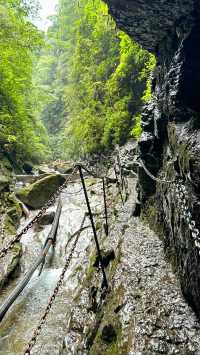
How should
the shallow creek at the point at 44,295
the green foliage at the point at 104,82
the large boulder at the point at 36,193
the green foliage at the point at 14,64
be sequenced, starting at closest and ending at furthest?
the shallow creek at the point at 44,295 → the large boulder at the point at 36,193 → the green foliage at the point at 14,64 → the green foliage at the point at 104,82

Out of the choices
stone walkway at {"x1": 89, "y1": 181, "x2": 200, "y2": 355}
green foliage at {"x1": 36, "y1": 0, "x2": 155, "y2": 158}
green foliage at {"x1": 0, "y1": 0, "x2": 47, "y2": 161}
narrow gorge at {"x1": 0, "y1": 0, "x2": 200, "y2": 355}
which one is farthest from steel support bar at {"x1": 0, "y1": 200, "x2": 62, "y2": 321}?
green foliage at {"x1": 0, "y1": 0, "x2": 47, "y2": 161}

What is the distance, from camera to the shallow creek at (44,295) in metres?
4.36

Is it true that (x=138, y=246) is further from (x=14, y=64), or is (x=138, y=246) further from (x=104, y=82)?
(x=104, y=82)

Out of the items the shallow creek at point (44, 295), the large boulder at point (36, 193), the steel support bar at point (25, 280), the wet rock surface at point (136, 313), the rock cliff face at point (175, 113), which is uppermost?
the rock cliff face at point (175, 113)

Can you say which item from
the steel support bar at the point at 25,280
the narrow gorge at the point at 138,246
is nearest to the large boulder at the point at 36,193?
the narrow gorge at the point at 138,246

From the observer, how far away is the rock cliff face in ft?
9.36

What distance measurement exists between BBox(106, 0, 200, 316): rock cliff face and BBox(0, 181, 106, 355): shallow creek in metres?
2.27

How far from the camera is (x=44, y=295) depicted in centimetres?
569

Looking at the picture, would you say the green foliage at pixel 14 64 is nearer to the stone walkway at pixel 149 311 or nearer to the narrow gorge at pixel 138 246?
the narrow gorge at pixel 138 246

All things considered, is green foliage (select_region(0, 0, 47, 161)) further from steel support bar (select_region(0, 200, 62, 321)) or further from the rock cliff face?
the rock cliff face

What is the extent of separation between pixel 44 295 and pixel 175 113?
4742mm

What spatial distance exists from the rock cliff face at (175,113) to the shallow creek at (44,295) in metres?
2.27

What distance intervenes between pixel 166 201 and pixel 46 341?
10.3 feet

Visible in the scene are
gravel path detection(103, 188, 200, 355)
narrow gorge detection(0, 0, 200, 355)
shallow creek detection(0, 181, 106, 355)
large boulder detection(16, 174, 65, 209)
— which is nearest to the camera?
gravel path detection(103, 188, 200, 355)
